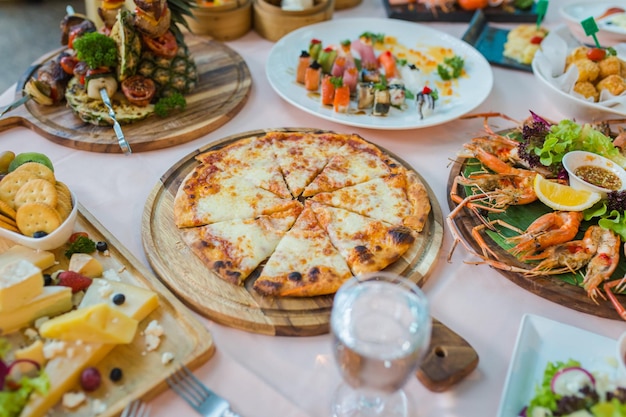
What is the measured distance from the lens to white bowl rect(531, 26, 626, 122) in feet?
11.2

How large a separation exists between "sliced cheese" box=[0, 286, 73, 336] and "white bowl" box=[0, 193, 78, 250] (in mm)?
308

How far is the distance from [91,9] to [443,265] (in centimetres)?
371

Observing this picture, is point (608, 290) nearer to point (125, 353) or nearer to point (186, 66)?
point (125, 353)

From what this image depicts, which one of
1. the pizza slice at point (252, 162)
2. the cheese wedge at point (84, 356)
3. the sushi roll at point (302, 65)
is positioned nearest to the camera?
the cheese wedge at point (84, 356)

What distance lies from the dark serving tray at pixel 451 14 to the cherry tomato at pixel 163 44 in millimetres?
2275

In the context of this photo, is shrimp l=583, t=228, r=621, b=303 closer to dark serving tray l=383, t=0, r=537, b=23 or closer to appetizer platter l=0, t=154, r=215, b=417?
appetizer platter l=0, t=154, r=215, b=417

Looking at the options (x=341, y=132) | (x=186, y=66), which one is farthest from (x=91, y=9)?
(x=341, y=132)

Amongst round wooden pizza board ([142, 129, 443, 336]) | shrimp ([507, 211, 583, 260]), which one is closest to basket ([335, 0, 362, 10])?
round wooden pizza board ([142, 129, 443, 336])

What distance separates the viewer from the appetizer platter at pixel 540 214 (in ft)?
Result: 7.97

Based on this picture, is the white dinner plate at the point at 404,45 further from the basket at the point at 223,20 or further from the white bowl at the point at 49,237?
the white bowl at the point at 49,237

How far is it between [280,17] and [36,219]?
112 inches

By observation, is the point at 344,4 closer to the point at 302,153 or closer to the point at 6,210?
the point at 302,153

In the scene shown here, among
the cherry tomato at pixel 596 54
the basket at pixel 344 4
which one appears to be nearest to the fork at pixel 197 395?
the cherry tomato at pixel 596 54

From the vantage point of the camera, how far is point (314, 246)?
2.56 m
